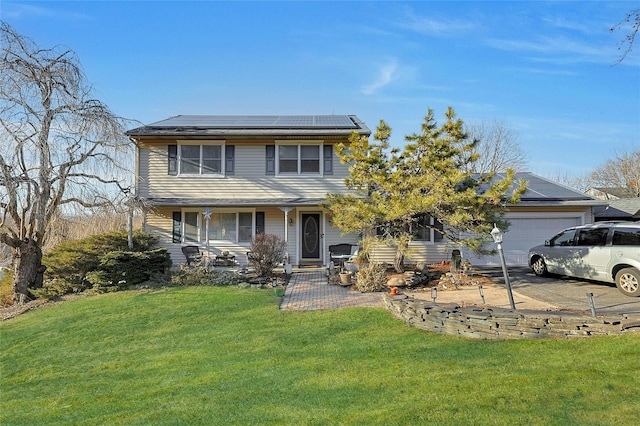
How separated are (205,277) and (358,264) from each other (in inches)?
209

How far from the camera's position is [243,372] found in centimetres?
570

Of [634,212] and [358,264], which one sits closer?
[358,264]

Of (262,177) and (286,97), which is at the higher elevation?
(286,97)

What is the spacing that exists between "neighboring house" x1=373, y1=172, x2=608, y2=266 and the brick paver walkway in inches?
170

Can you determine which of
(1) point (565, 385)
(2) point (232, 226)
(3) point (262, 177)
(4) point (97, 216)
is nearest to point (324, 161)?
(3) point (262, 177)

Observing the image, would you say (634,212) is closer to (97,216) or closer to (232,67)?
(232,67)

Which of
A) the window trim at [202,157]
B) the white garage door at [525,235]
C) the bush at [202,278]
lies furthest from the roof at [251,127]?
the white garage door at [525,235]

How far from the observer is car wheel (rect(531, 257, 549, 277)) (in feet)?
39.4

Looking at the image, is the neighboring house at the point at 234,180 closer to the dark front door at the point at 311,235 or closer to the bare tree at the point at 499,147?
the dark front door at the point at 311,235

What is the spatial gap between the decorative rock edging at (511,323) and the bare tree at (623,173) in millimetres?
37834

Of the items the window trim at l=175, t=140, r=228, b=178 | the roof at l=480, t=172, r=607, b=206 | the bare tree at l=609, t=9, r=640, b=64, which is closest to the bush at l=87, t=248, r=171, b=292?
the window trim at l=175, t=140, r=228, b=178

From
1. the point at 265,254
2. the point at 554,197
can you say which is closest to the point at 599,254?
the point at 554,197

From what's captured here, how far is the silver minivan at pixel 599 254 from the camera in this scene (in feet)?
29.3

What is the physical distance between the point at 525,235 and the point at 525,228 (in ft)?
0.96
